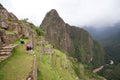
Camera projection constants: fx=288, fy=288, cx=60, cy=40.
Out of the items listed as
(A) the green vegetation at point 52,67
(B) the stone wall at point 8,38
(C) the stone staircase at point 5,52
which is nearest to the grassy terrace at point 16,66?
(C) the stone staircase at point 5,52

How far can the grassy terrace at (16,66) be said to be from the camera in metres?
17.3

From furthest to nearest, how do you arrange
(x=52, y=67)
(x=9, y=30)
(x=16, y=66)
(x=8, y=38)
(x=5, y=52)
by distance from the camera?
(x=9, y=30)
(x=52, y=67)
(x=8, y=38)
(x=5, y=52)
(x=16, y=66)

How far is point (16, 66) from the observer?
19.7 meters

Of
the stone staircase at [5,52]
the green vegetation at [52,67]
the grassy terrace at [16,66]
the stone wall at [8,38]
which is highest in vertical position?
the stone wall at [8,38]

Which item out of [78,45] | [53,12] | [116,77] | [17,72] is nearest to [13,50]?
[17,72]

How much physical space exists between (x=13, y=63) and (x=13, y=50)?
382 cm

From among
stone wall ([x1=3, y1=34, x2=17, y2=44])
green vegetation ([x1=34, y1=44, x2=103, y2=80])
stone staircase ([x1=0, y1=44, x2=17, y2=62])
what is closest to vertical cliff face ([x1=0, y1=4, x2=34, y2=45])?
stone wall ([x1=3, y1=34, x2=17, y2=44])

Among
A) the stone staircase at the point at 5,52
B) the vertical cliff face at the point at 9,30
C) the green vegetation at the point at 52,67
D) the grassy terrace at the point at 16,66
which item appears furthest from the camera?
the vertical cliff face at the point at 9,30

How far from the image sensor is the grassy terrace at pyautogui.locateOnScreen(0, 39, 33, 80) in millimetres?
17317

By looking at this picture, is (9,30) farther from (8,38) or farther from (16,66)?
(16,66)

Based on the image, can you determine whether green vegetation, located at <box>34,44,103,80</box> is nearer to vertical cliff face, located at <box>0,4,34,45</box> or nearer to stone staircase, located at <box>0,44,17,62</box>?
stone staircase, located at <box>0,44,17,62</box>

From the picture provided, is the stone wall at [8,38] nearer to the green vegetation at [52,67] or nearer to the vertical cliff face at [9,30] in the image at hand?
the vertical cliff face at [9,30]

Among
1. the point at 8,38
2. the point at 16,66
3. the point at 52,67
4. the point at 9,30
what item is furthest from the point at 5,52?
the point at 9,30

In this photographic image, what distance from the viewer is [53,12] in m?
162
